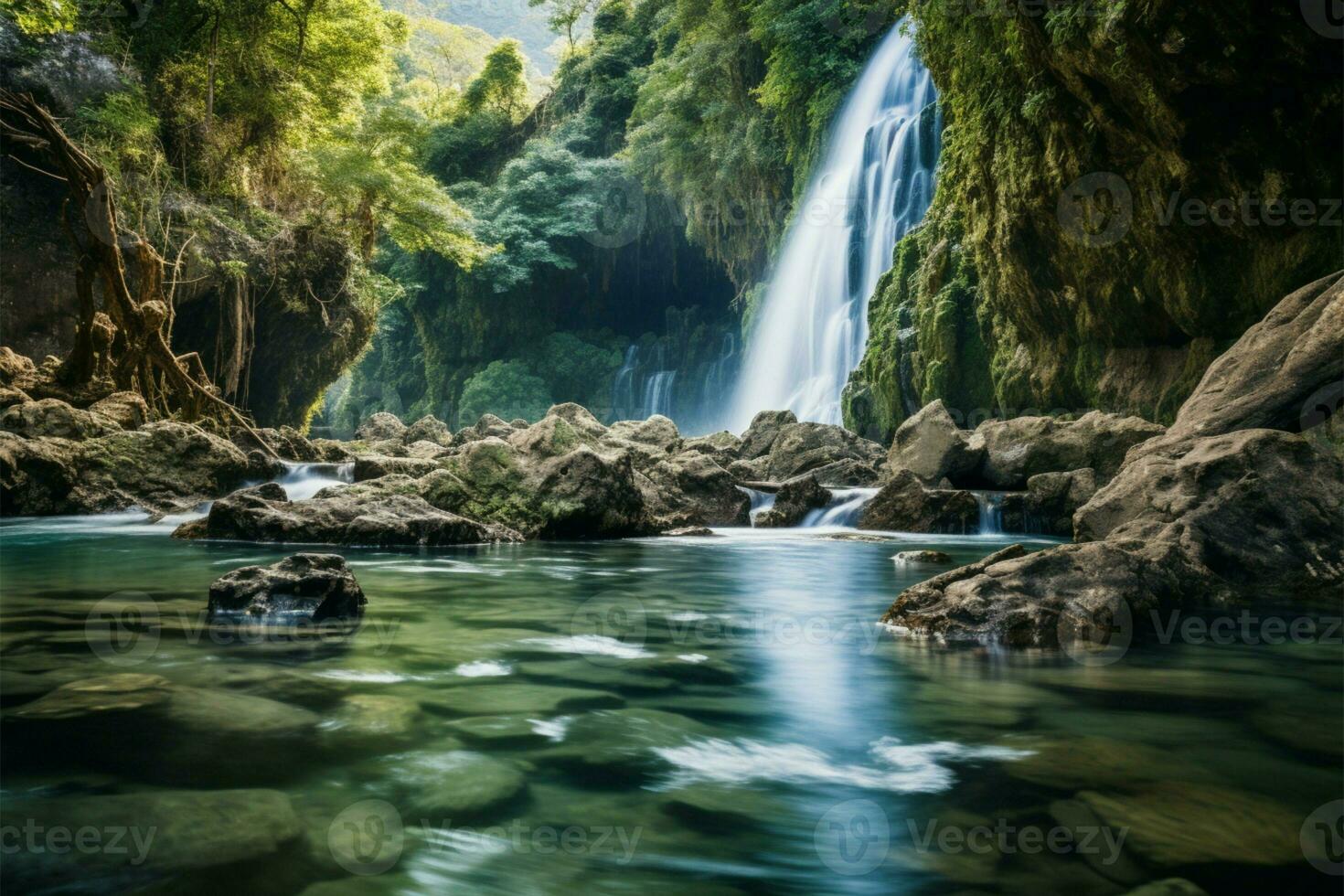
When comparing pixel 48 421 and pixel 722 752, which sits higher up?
pixel 48 421

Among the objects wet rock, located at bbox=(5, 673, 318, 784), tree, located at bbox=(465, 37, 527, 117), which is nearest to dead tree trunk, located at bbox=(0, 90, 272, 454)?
wet rock, located at bbox=(5, 673, 318, 784)

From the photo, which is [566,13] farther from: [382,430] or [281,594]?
[281,594]

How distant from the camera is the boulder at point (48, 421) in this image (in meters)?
11.5

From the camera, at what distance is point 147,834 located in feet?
7.03

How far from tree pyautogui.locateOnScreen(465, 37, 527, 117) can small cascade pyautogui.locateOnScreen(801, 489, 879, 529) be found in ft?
103

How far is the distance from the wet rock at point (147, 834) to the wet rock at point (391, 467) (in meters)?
7.44

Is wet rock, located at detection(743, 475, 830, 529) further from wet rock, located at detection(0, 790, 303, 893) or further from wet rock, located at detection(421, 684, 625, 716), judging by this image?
wet rock, located at detection(0, 790, 303, 893)

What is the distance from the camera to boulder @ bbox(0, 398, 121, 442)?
37.6 ft

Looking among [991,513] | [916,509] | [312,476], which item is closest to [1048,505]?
[991,513]

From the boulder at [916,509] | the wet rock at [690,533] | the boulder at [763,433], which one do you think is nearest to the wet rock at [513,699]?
the wet rock at [690,533]

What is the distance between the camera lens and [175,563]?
7004mm

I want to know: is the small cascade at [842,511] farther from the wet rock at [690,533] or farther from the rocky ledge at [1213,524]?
the rocky ledge at [1213,524]

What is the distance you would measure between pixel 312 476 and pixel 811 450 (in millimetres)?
7641

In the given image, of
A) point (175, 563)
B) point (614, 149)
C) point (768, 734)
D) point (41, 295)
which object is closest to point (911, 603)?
point (768, 734)
